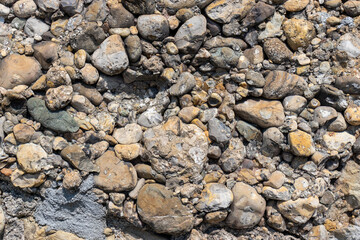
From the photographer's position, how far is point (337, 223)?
2.87m

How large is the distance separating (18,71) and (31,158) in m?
0.65

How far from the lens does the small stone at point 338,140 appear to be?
9.20ft

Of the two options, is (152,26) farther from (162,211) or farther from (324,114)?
(324,114)

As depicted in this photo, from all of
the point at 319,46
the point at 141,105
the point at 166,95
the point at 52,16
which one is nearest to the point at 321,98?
the point at 319,46

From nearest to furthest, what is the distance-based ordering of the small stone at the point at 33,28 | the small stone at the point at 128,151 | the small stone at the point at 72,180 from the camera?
the small stone at the point at 72,180 → the small stone at the point at 128,151 → the small stone at the point at 33,28

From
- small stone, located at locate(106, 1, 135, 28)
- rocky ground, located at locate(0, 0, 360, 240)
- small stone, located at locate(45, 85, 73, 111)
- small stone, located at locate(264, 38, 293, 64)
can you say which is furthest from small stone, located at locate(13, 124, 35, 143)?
small stone, located at locate(264, 38, 293, 64)

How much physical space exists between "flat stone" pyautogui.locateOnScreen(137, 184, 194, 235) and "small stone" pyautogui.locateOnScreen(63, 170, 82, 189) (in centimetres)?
45

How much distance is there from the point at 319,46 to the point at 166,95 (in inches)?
50.7

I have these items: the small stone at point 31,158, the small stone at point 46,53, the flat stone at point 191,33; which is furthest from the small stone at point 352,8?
the small stone at point 31,158

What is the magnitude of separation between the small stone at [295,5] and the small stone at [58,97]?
1.83 meters

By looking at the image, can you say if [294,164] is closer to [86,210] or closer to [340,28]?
[340,28]

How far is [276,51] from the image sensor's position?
284 centimetres

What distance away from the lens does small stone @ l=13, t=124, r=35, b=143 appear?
2.54m

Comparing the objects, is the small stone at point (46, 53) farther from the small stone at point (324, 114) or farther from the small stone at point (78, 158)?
the small stone at point (324, 114)
